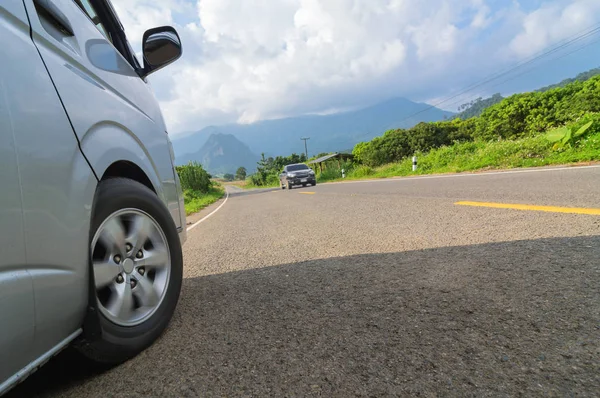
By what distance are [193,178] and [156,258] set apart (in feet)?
96.6

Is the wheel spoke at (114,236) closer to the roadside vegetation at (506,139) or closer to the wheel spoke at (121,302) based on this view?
the wheel spoke at (121,302)

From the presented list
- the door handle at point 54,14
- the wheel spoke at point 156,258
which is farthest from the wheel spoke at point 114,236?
the door handle at point 54,14

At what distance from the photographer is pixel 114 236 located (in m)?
1.45

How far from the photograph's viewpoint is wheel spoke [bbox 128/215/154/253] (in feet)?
5.11

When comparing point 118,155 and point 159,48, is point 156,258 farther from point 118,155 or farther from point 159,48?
point 159,48

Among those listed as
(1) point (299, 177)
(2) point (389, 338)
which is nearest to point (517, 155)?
(2) point (389, 338)

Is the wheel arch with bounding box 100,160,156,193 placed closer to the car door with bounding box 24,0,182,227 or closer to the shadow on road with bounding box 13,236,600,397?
the car door with bounding box 24,0,182,227

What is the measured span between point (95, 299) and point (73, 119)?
69 cm

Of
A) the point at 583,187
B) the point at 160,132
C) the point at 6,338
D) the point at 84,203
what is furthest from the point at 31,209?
the point at 583,187

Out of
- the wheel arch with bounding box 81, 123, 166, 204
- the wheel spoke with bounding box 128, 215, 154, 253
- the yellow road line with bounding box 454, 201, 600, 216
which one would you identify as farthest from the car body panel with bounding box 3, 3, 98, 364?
the yellow road line with bounding box 454, 201, 600, 216

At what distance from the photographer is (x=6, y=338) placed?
853 mm

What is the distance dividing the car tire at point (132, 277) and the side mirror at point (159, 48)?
1.19 metres

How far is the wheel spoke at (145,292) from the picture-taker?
1.54 meters

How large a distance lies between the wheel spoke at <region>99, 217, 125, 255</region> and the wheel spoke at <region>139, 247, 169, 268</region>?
151 millimetres
